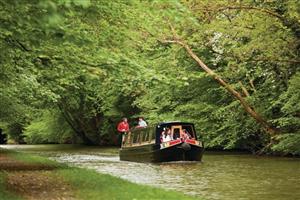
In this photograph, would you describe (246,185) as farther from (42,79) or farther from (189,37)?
(189,37)

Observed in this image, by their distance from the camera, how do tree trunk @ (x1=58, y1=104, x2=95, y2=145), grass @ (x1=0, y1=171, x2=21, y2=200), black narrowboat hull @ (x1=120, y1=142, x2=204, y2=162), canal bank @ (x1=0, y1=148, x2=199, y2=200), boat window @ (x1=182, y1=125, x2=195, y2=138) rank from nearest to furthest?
1. grass @ (x1=0, y1=171, x2=21, y2=200)
2. canal bank @ (x1=0, y1=148, x2=199, y2=200)
3. black narrowboat hull @ (x1=120, y1=142, x2=204, y2=162)
4. boat window @ (x1=182, y1=125, x2=195, y2=138)
5. tree trunk @ (x1=58, y1=104, x2=95, y2=145)

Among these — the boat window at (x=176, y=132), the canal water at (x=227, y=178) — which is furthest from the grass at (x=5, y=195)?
the boat window at (x=176, y=132)

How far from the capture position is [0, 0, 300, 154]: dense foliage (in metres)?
10.6

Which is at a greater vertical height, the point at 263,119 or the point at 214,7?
the point at 214,7

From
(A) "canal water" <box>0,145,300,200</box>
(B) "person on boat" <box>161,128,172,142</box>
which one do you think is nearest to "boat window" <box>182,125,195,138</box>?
(B) "person on boat" <box>161,128,172,142</box>

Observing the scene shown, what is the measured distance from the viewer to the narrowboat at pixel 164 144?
30.2m

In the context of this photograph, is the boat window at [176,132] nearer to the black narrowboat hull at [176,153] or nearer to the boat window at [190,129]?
the boat window at [190,129]

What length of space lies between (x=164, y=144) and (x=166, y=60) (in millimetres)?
7136

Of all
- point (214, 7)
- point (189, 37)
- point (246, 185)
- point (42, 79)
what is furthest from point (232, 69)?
point (42, 79)

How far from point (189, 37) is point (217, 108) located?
5.88 metres

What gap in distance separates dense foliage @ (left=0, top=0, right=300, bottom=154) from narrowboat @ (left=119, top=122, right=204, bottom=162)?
2729mm

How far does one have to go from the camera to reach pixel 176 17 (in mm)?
9141

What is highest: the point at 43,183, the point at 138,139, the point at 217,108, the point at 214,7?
the point at 214,7

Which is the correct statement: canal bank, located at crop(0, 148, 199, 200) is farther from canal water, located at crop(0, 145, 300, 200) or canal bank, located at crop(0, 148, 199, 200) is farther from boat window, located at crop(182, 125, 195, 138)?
boat window, located at crop(182, 125, 195, 138)
